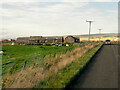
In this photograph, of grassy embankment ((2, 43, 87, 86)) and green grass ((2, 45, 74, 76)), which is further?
green grass ((2, 45, 74, 76))

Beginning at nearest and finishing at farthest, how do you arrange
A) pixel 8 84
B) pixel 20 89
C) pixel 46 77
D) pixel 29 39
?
pixel 20 89, pixel 8 84, pixel 46 77, pixel 29 39

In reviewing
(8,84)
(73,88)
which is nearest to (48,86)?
(73,88)

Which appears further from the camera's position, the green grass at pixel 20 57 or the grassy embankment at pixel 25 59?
the green grass at pixel 20 57

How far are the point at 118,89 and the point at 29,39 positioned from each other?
9317cm

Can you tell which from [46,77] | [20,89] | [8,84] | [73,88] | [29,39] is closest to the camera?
[20,89]

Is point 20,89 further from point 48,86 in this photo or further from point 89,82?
point 89,82

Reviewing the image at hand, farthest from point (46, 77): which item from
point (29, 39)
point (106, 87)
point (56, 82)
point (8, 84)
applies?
point (29, 39)

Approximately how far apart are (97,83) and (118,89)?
3.99 feet

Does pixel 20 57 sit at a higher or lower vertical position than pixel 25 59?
lower

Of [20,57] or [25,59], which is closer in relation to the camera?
[25,59]

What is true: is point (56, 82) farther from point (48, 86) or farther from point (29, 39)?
point (29, 39)

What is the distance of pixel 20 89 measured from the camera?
680 cm

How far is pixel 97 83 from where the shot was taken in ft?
29.2

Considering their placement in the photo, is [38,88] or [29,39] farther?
[29,39]
